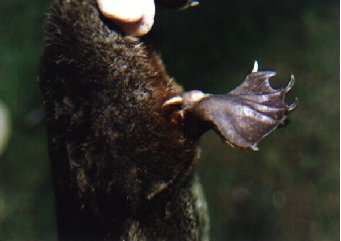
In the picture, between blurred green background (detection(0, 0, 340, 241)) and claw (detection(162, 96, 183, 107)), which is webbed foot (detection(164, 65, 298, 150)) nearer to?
claw (detection(162, 96, 183, 107))

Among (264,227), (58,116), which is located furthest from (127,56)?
(264,227)

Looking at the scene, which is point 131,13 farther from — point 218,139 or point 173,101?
point 218,139

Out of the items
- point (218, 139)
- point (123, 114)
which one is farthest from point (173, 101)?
point (218, 139)

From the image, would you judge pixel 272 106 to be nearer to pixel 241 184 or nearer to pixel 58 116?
pixel 58 116

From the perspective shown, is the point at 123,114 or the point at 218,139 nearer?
the point at 123,114

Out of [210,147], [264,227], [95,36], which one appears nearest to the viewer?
[95,36]

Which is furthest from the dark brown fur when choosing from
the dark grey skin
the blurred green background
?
the blurred green background

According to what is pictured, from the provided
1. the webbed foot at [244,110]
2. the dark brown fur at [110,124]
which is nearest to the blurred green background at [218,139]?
the dark brown fur at [110,124]
